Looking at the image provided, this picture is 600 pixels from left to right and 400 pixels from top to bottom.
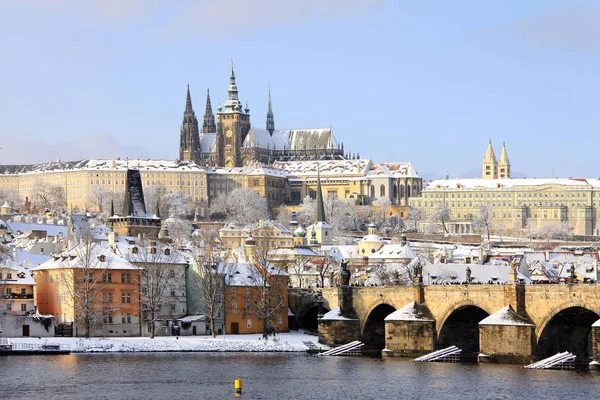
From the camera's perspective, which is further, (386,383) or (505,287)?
(505,287)

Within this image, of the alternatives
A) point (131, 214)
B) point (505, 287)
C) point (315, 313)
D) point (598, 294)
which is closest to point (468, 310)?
point (505, 287)

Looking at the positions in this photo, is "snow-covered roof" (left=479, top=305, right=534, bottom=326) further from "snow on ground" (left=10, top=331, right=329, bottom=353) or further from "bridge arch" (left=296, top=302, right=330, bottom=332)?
"bridge arch" (left=296, top=302, right=330, bottom=332)

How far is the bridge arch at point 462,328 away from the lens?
80.2m

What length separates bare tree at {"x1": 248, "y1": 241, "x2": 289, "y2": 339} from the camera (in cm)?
9531

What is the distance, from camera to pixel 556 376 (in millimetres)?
68188

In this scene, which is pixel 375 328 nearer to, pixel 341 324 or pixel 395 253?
pixel 341 324

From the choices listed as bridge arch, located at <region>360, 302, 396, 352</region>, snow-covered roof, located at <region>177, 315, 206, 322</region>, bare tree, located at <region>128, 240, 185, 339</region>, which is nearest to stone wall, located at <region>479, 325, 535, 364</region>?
bridge arch, located at <region>360, 302, 396, 352</region>

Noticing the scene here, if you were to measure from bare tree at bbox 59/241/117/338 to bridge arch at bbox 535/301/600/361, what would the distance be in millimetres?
27929

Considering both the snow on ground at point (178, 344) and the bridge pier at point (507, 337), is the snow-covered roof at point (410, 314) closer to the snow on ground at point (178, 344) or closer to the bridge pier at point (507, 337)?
the bridge pier at point (507, 337)

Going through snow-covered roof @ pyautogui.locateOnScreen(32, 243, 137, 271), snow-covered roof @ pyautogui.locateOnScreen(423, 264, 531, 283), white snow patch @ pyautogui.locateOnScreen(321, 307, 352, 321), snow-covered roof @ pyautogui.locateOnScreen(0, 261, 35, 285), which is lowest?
white snow patch @ pyautogui.locateOnScreen(321, 307, 352, 321)

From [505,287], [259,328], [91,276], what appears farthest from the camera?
[259,328]

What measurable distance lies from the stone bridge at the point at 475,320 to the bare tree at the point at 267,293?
4.62 metres

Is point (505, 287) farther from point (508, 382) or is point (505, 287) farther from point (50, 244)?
point (50, 244)

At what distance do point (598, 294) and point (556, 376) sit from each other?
Answer: 4645 mm
